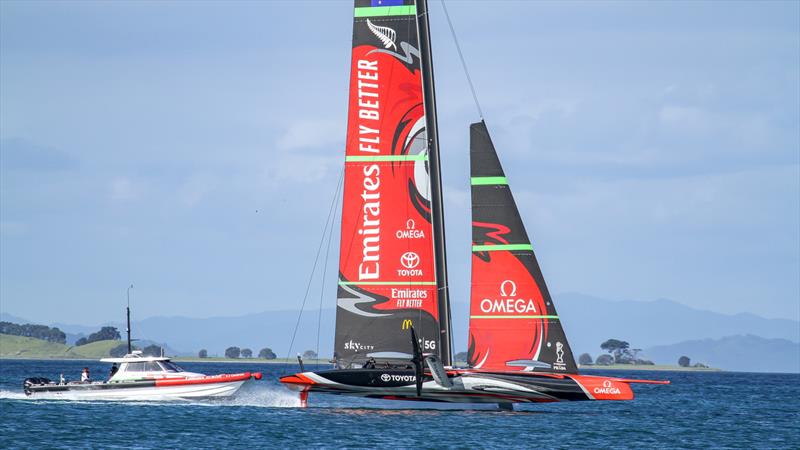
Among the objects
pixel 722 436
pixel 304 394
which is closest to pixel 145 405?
pixel 304 394

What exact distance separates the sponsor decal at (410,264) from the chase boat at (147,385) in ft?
40.7

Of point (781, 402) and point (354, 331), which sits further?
point (781, 402)

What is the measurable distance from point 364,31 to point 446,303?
34.1 ft

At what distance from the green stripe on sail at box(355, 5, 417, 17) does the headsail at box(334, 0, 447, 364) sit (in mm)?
371

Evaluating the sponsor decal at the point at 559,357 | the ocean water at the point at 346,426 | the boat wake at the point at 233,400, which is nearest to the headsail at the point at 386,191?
the ocean water at the point at 346,426

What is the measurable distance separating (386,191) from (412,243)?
2.11 meters

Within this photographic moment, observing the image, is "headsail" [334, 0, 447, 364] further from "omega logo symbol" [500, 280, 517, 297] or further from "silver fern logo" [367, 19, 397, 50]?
"omega logo symbol" [500, 280, 517, 297]

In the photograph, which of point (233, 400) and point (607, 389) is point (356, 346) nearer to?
point (607, 389)

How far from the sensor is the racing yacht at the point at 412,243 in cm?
4766

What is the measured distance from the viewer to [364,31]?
4850cm

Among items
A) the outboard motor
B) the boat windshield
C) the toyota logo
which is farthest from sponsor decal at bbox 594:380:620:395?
the outboard motor

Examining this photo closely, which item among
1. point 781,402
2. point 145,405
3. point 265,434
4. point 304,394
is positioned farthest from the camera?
point 781,402

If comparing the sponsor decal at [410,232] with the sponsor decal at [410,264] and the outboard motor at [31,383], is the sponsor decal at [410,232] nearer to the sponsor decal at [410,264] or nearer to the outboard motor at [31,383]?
the sponsor decal at [410,264]

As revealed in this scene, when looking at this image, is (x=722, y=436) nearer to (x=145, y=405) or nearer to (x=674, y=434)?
(x=674, y=434)
